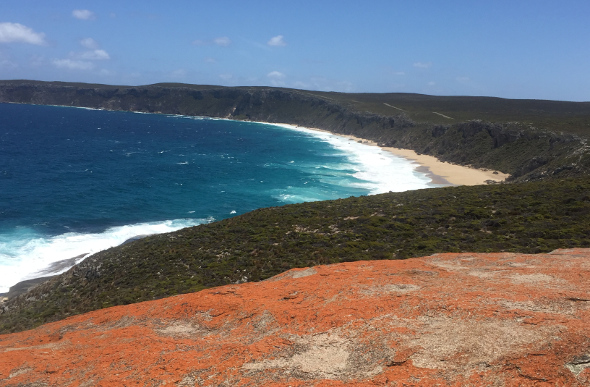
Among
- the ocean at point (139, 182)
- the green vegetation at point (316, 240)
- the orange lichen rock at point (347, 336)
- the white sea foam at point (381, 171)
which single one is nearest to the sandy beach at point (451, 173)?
the white sea foam at point (381, 171)

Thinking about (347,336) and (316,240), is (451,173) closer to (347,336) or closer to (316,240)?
(316,240)

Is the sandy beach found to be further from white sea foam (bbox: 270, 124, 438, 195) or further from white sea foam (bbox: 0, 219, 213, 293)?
white sea foam (bbox: 0, 219, 213, 293)

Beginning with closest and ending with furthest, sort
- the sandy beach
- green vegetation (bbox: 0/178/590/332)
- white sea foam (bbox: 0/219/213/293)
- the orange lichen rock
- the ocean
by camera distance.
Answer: the orange lichen rock → green vegetation (bbox: 0/178/590/332) → white sea foam (bbox: 0/219/213/293) → the ocean → the sandy beach

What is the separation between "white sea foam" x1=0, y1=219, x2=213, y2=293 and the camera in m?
36.8

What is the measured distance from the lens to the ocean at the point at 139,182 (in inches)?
1807

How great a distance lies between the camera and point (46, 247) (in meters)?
42.4

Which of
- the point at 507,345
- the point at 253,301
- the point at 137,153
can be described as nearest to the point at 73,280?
the point at 253,301

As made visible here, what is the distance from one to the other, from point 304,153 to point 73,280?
92070mm

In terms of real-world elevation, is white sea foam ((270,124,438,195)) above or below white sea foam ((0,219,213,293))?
above

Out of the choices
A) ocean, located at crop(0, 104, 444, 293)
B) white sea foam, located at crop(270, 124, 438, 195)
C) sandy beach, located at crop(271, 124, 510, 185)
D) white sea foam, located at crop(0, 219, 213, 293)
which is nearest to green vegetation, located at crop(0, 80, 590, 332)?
white sea foam, located at crop(0, 219, 213, 293)

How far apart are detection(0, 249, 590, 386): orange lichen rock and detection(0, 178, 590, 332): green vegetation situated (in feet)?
20.9

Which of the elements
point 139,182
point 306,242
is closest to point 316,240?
point 306,242

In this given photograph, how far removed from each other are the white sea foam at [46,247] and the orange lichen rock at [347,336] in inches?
896

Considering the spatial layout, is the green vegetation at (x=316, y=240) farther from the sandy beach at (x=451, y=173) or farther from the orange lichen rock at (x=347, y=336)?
the sandy beach at (x=451, y=173)
